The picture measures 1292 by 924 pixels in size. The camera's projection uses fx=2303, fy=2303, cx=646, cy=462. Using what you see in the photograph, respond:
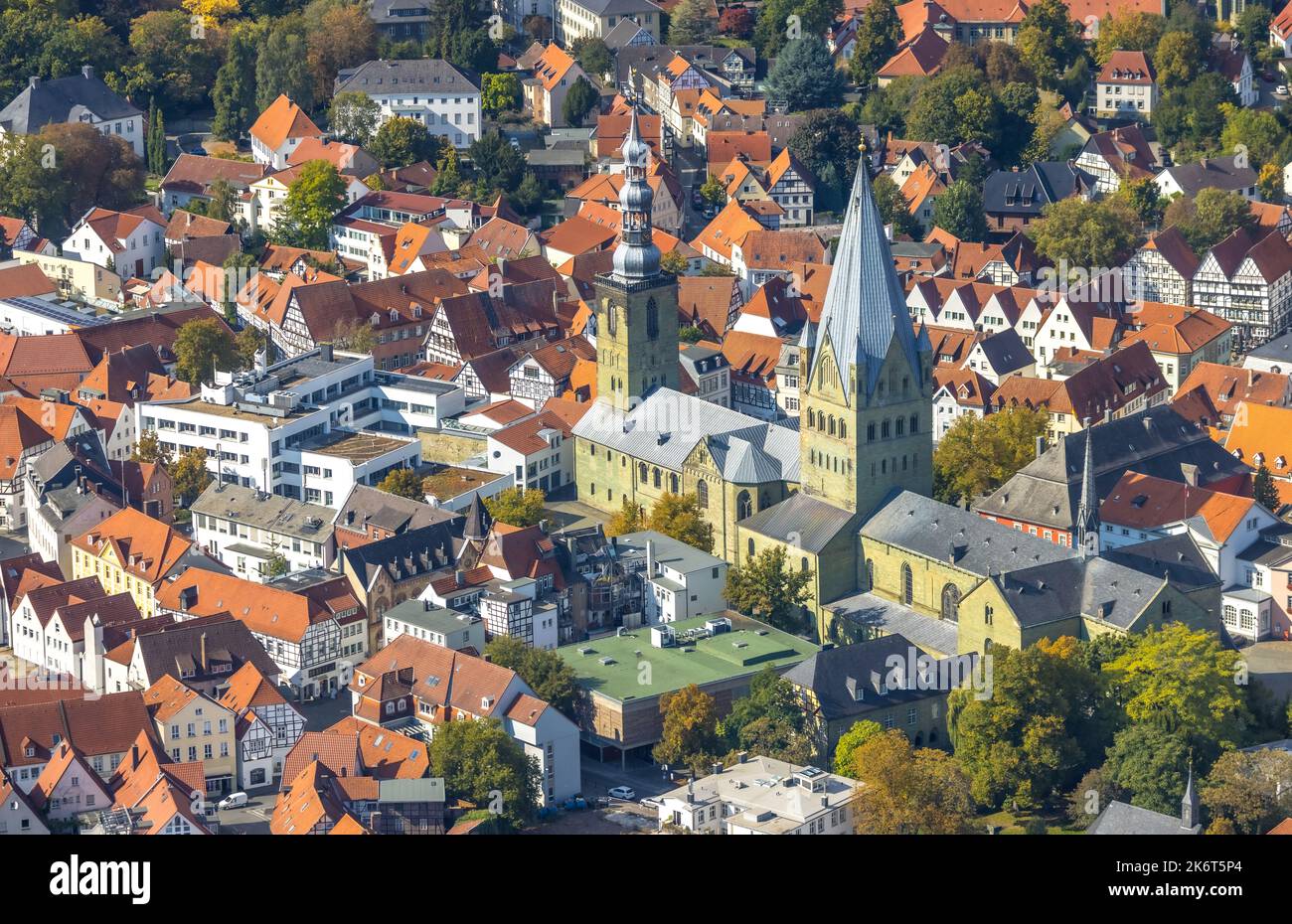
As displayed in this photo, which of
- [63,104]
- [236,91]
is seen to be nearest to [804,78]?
[236,91]

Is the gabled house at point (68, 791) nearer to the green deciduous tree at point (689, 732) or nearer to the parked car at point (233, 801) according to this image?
the parked car at point (233, 801)

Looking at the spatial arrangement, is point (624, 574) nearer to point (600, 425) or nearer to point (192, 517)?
point (600, 425)

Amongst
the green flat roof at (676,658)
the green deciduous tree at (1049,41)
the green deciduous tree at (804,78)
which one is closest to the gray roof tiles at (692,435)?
the green flat roof at (676,658)

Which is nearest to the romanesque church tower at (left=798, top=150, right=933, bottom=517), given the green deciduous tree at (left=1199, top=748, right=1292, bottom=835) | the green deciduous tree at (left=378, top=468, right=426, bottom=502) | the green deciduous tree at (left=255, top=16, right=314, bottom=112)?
the green deciduous tree at (left=378, top=468, right=426, bottom=502)

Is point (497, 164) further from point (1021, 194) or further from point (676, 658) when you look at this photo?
point (676, 658)

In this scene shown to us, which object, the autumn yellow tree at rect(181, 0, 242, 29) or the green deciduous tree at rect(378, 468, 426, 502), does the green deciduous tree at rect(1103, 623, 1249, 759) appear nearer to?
the green deciduous tree at rect(378, 468, 426, 502)
